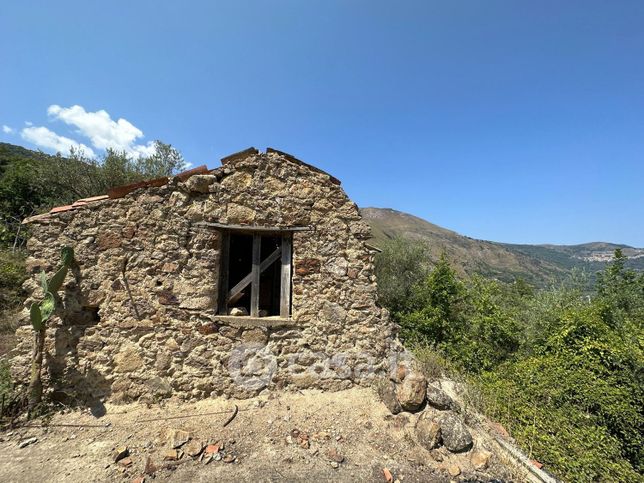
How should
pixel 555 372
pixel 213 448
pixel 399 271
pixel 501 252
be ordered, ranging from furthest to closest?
pixel 501 252, pixel 399 271, pixel 555 372, pixel 213 448

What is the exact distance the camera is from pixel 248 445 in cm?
387

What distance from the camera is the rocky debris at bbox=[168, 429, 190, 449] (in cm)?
371

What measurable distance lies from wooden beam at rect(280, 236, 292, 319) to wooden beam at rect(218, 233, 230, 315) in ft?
3.16

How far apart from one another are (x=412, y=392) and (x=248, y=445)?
249 cm

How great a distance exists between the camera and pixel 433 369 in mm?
5434

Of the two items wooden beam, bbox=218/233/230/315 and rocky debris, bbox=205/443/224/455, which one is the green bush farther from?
rocky debris, bbox=205/443/224/455

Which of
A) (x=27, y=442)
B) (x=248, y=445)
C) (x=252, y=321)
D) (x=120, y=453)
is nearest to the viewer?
(x=120, y=453)

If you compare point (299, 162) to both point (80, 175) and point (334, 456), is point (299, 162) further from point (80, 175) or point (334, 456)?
point (80, 175)

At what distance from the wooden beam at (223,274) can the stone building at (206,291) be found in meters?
0.02

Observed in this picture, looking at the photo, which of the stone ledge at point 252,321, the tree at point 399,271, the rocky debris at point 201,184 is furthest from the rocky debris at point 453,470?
the tree at point 399,271

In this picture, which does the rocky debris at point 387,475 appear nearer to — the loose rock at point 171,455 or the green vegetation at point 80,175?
the loose rock at point 171,455

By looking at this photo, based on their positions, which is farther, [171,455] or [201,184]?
[201,184]

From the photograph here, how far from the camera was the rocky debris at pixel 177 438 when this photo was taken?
146 inches

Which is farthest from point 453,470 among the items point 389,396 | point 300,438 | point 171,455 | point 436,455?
point 171,455
